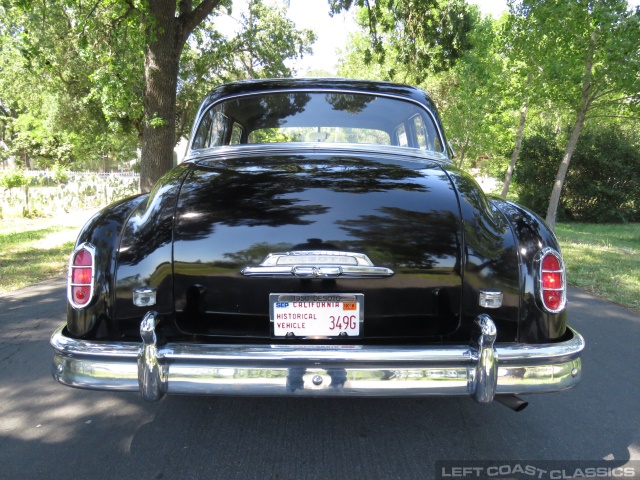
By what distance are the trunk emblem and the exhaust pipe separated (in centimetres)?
83

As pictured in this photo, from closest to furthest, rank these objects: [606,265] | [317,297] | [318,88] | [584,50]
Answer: [317,297], [318,88], [606,265], [584,50]

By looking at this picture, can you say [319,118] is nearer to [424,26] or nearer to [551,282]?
[551,282]

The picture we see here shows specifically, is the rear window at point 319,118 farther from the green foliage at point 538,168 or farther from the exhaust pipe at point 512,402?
the green foliage at point 538,168

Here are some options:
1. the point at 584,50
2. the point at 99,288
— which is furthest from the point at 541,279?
the point at 584,50

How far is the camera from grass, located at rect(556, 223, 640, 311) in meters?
5.86

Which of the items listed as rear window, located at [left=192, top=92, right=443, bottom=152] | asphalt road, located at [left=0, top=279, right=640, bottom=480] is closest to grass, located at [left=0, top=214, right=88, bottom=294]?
asphalt road, located at [left=0, top=279, right=640, bottom=480]

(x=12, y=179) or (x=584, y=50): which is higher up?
(x=584, y=50)

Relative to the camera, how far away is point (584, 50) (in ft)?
31.3

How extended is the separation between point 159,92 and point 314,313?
7743 mm

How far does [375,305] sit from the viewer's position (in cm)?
221

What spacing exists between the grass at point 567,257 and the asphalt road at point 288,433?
3.01 m

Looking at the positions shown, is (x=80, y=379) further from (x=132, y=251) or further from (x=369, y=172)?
(x=369, y=172)

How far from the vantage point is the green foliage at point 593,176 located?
15203 millimetres

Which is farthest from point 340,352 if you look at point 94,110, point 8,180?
point 94,110
